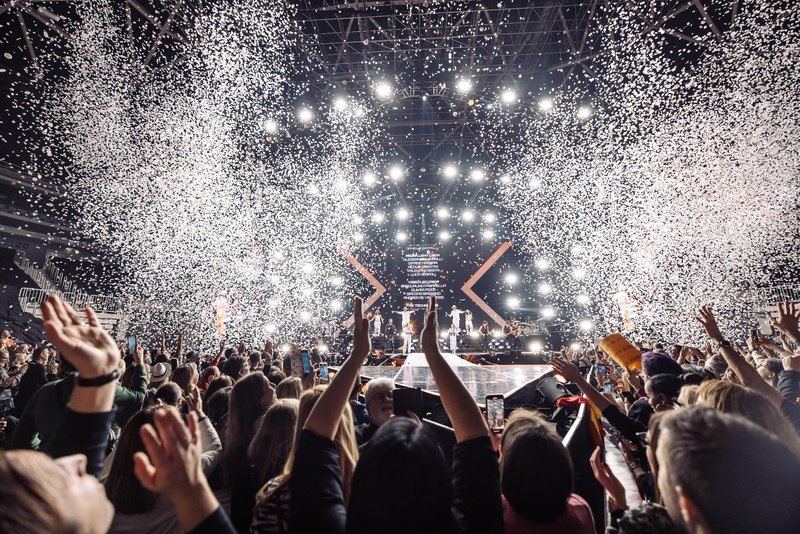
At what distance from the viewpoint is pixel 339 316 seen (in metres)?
21.4

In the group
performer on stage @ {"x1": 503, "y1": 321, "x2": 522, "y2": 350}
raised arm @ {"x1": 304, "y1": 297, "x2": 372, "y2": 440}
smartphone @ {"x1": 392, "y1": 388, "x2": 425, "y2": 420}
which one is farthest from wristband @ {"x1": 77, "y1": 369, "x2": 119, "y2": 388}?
performer on stage @ {"x1": 503, "y1": 321, "x2": 522, "y2": 350}

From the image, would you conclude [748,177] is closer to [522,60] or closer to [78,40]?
[522,60]

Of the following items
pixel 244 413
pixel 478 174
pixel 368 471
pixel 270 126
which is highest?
pixel 270 126

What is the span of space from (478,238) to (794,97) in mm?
13256

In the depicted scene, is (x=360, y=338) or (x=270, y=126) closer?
(x=360, y=338)

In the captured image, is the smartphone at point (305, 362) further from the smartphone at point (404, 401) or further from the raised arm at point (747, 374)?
the raised arm at point (747, 374)

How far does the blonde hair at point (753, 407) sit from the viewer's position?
59.3 inches

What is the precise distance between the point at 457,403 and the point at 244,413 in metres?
1.69

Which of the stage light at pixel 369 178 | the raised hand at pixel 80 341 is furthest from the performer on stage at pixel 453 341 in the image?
the raised hand at pixel 80 341

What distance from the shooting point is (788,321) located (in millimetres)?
2801

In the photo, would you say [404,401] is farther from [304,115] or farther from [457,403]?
[304,115]

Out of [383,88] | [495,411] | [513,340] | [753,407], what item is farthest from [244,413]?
[513,340]

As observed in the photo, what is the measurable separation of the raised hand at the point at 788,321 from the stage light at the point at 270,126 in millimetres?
14753

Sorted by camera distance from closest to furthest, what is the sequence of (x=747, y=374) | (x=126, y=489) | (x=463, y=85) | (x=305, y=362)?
(x=126, y=489) → (x=747, y=374) → (x=305, y=362) → (x=463, y=85)
